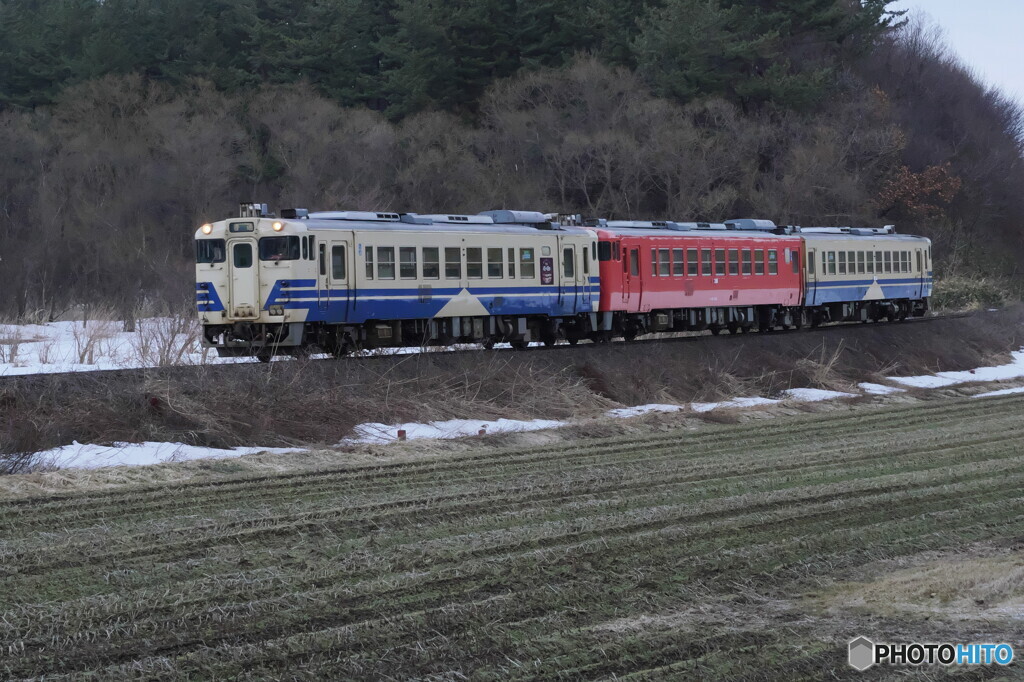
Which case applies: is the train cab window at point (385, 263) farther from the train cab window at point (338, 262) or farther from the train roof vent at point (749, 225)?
the train roof vent at point (749, 225)

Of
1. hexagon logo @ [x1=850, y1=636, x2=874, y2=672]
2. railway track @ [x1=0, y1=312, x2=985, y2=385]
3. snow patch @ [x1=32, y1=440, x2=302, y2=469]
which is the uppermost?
railway track @ [x1=0, y1=312, x2=985, y2=385]

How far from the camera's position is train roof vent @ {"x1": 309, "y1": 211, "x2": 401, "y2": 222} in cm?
2350

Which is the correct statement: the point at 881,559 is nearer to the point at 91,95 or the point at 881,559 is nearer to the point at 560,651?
the point at 560,651

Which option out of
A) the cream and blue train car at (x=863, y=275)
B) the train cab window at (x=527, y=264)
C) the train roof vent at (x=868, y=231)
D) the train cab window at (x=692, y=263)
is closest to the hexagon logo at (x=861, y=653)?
the train cab window at (x=527, y=264)

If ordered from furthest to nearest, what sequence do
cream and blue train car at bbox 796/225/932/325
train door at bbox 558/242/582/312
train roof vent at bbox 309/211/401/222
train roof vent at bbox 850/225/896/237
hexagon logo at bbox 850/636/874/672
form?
train roof vent at bbox 850/225/896/237, cream and blue train car at bbox 796/225/932/325, train door at bbox 558/242/582/312, train roof vent at bbox 309/211/401/222, hexagon logo at bbox 850/636/874/672

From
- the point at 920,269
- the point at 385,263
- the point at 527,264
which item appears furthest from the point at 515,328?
the point at 920,269

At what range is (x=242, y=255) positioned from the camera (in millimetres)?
22953

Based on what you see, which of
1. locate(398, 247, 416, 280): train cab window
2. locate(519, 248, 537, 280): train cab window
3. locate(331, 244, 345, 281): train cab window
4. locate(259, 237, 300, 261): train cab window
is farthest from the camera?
locate(519, 248, 537, 280): train cab window

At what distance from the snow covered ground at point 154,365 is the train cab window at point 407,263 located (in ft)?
10.6

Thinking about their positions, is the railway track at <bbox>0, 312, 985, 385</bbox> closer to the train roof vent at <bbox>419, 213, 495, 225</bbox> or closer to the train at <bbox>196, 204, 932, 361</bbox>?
the train at <bbox>196, 204, 932, 361</bbox>

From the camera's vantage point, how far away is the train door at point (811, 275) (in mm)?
35438

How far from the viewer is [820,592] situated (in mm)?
9344

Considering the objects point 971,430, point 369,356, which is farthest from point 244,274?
point 971,430

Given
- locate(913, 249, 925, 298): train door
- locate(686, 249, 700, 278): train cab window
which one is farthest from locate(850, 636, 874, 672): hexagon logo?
locate(913, 249, 925, 298): train door
